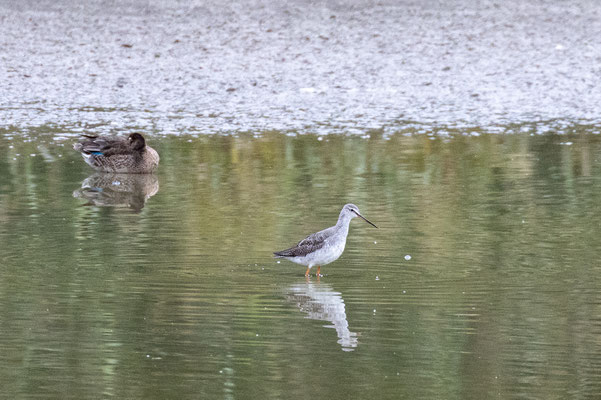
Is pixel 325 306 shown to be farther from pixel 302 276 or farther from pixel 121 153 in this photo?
pixel 121 153

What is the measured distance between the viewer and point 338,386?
6.11 m

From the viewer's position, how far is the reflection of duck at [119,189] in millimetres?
11992

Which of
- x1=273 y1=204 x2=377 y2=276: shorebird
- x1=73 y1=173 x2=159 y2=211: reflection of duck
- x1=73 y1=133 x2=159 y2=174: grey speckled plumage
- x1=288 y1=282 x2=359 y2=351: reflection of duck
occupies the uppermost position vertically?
x1=73 y1=133 x2=159 y2=174: grey speckled plumage

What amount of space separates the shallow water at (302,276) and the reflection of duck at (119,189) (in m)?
0.06

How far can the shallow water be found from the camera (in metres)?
6.34

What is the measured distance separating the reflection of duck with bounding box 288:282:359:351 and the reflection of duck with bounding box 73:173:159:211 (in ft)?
11.3

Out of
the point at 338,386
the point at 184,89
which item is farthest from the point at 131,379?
Answer: the point at 184,89

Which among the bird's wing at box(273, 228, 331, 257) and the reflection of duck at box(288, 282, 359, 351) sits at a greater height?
the bird's wing at box(273, 228, 331, 257)

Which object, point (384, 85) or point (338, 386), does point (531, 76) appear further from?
point (338, 386)

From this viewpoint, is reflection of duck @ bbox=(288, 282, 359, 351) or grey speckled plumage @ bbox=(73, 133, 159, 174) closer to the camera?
reflection of duck @ bbox=(288, 282, 359, 351)

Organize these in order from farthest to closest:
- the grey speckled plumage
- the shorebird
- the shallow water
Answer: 1. the grey speckled plumage
2. the shorebird
3. the shallow water

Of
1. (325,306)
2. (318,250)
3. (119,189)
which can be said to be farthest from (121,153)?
(325,306)

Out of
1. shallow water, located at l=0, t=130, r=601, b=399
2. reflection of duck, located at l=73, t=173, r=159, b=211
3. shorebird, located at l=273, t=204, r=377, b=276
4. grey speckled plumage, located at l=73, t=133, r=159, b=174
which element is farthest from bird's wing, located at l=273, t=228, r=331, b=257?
grey speckled plumage, located at l=73, t=133, r=159, b=174

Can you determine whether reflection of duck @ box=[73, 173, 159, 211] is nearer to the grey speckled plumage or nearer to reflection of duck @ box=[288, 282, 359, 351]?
the grey speckled plumage
